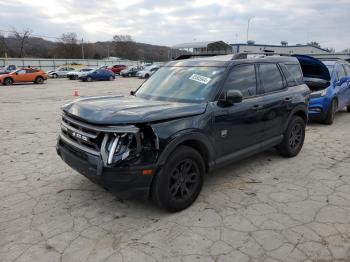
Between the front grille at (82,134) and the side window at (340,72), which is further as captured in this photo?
the side window at (340,72)

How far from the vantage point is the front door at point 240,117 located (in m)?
3.99

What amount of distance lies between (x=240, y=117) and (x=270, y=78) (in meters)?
1.22

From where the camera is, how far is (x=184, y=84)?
4301 mm

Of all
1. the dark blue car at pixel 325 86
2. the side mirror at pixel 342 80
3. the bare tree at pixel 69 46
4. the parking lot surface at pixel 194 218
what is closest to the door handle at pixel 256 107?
the parking lot surface at pixel 194 218

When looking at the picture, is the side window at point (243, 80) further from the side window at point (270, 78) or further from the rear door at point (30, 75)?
the rear door at point (30, 75)

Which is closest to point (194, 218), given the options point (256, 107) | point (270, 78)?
point (256, 107)

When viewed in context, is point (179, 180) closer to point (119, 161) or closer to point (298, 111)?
point (119, 161)

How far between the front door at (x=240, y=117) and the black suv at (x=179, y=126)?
0.04ft

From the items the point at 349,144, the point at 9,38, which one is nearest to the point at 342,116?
the point at 349,144

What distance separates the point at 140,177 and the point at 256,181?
2233mm

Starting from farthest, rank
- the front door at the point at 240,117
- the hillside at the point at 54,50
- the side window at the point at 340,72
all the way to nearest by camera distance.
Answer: the hillside at the point at 54,50 → the side window at the point at 340,72 → the front door at the point at 240,117

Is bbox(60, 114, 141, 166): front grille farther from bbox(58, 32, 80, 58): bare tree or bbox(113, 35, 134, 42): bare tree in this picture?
bbox(113, 35, 134, 42): bare tree

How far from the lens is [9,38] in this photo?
261ft

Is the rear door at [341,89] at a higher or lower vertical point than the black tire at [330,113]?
higher
